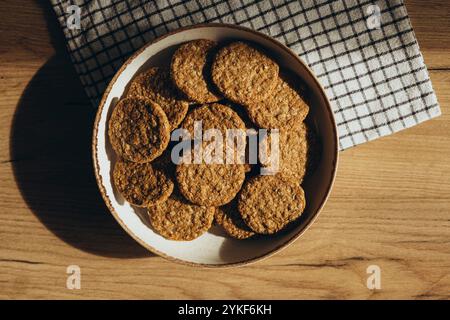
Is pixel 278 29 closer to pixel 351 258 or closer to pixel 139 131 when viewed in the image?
pixel 139 131

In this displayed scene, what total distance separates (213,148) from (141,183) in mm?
160

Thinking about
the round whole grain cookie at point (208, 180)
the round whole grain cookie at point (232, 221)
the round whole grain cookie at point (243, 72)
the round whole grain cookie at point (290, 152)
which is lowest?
the round whole grain cookie at point (232, 221)

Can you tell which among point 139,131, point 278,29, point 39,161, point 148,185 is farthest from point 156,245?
point 278,29

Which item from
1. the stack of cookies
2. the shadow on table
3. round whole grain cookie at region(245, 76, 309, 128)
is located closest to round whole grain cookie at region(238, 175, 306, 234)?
→ the stack of cookies

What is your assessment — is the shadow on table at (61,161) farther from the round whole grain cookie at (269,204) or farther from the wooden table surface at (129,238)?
the round whole grain cookie at (269,204)

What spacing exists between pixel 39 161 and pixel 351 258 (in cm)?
71

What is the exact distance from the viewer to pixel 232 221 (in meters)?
0.91

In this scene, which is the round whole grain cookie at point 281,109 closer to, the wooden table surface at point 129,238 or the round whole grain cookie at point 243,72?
the round whole grain cookie at point 243,72

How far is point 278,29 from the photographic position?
91 cm

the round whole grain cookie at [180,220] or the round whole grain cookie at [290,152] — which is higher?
the round whole grain cookie at [290,152]

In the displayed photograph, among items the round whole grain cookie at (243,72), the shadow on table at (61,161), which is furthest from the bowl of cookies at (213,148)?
the shadow on table at (61,161)

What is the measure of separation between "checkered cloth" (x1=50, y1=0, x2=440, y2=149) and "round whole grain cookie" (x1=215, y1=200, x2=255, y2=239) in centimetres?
26

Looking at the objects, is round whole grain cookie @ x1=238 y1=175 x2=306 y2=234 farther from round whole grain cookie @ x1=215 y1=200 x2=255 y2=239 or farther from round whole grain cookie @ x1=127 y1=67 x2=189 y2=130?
round whole grain cookie @ x1=127 y1=67 x2=189 y2=130

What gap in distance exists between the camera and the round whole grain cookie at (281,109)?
2.89 ft
